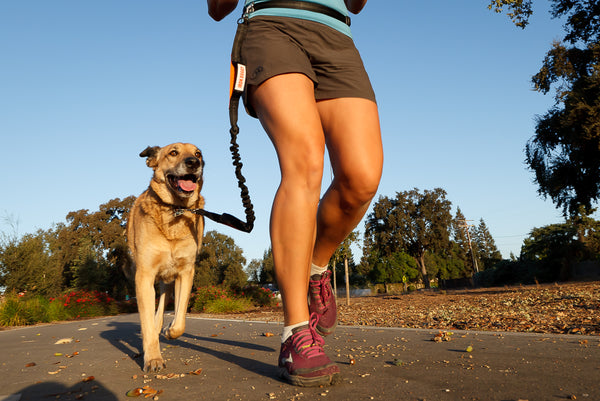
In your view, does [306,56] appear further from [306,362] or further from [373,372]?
[373,372]

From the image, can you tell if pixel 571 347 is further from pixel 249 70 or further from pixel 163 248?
pixel 163 248

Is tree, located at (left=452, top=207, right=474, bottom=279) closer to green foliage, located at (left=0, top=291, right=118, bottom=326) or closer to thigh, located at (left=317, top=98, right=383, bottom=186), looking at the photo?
green foliage, located at (left=0, top=291, right=118, bottom=326)

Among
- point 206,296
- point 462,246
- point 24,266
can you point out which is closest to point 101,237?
point 24,266

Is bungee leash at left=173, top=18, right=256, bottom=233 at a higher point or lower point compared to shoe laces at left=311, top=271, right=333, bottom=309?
higher

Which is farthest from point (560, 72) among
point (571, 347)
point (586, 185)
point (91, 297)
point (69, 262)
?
point (69, 262)

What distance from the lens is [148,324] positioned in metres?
3.13

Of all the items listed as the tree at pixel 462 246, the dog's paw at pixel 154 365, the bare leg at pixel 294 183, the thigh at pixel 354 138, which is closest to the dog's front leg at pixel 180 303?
the dog's paw at pixel 154 365

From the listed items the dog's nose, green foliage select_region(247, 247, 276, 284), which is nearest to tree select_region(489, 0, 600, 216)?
the dog's nose

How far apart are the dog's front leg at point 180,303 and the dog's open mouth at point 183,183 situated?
753 millimetres

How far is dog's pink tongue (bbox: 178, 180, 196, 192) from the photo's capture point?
3.91 m

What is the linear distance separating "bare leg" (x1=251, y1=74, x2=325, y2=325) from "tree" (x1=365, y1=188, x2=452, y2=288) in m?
53.2

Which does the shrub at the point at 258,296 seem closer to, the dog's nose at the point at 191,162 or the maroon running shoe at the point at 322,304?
the dog's nose at the point at 191,162

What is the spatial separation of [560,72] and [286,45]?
17.8m

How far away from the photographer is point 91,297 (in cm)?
1898
